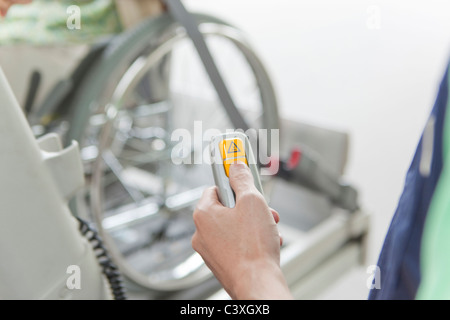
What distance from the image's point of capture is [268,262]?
41cm

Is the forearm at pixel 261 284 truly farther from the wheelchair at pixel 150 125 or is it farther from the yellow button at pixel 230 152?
the wheelchair at pixel 150 125

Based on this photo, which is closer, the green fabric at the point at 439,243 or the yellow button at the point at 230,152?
the green fabric at the point at 439,243

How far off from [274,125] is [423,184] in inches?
43.6

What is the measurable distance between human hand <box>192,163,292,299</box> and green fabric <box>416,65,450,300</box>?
0.11 meters

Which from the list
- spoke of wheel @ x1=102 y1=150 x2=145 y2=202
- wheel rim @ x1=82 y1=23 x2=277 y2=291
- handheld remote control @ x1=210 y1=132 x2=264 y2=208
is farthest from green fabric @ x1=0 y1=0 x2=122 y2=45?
handheld remote control @ x1=210 y1=132 x2=264 y2=208

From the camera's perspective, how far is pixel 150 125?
166 centimetres

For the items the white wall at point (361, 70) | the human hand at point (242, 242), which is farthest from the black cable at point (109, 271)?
the white wall at point (361, 70)

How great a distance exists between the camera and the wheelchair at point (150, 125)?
1.05 m

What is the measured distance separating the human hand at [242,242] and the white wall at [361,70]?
1.02 meters

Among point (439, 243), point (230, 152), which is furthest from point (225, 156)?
point (439, 243)

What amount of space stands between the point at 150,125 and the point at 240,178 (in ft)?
4.00

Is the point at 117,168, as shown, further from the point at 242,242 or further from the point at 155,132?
the point at 242,242
